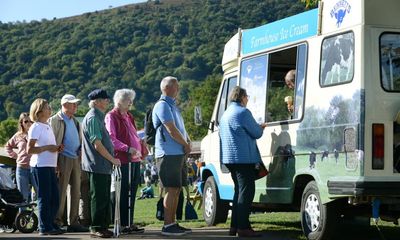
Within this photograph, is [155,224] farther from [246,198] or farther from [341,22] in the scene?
[341,22]

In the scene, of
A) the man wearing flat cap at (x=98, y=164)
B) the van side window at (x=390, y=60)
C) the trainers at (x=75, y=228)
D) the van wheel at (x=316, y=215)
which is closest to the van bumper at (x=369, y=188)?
the van wheel at (x=316, y=215)

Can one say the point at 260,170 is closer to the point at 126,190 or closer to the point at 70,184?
the point at 126,190

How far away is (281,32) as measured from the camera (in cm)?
1007

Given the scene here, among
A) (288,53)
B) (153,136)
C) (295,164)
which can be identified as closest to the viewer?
(295,164)

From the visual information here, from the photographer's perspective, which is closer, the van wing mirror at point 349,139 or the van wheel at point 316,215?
the van wing mirror at point 349,139

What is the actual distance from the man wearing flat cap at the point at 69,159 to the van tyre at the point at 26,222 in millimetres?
376

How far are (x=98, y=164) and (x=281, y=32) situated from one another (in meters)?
2.81

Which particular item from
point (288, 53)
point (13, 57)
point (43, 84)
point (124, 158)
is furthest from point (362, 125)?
point (13, 57)

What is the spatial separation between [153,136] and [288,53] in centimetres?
257

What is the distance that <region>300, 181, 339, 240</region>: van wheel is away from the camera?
28.8ft

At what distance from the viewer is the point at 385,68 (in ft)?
27.8

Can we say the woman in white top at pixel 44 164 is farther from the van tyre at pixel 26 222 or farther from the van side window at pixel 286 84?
the van side window at pixel 286 84

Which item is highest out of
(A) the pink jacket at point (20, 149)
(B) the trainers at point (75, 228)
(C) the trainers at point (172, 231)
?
(A) the pink jacket at point (20, 149)

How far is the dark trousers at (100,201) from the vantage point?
9609mm
